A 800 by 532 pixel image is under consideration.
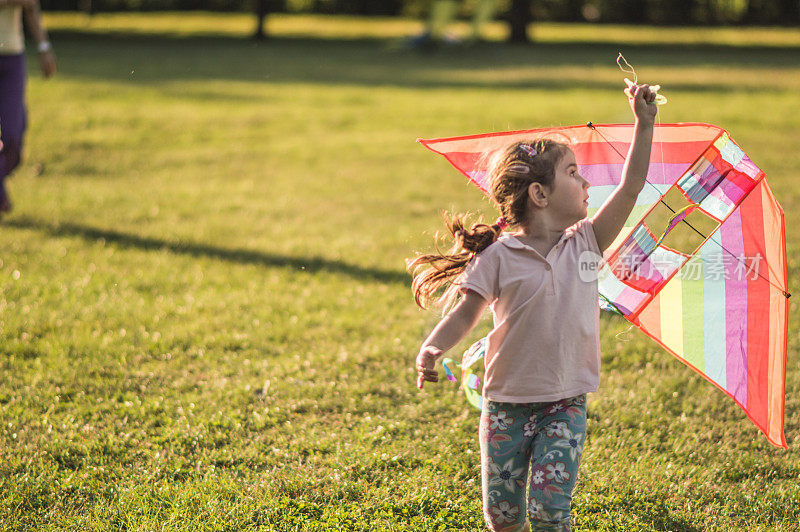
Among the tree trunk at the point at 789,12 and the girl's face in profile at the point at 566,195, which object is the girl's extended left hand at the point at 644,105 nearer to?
the girl's face in profile at the point at 566,195

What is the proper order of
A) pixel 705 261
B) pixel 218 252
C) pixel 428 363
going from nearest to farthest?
pixel 428 363
pixel 705 261
pixel 218 252

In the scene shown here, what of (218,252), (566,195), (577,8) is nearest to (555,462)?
(566,195)

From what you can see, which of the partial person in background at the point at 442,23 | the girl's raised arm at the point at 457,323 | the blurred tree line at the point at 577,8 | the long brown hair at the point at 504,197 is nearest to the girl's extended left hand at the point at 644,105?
the long brown hair at the point at 504,197

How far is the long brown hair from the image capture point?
2.76 meters

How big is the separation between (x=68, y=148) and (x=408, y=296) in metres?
7.11

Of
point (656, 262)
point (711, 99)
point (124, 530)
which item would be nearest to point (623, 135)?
point (656, 262)

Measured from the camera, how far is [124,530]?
306 centimetres

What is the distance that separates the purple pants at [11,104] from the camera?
6.45 meters

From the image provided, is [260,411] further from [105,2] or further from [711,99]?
[105,2]

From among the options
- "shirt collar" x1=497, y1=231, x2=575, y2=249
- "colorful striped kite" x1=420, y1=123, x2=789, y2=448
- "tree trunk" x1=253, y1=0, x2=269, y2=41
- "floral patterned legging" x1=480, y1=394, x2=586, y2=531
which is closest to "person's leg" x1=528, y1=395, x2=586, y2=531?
"floral patterned legging" x1=480, y1=394, x2=586, y2=531

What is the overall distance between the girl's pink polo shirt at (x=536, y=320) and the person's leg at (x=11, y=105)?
5.14 m

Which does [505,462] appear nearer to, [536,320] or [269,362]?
[536,320]

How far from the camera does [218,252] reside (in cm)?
664

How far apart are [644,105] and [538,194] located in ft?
1.44
